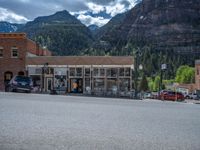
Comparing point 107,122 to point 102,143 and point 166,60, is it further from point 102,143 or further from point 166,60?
point 166,60

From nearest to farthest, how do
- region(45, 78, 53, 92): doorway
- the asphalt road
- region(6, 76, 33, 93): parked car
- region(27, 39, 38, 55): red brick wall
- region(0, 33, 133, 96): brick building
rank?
the asphalt road, region(6, 76, 33, 93): parked car, region(0, 33, 133, 96): brick building, region(45, 78, 53, 92): doorway, region(27, 39, 38, 55): red brick wall

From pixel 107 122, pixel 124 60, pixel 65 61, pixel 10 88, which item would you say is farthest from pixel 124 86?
pixel 107 122

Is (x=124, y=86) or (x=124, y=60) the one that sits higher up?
(x=124, y=60)

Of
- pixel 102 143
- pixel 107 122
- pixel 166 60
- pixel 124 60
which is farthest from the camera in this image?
pixel 166 60

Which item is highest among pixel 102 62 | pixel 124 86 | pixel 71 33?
pixel 71 33

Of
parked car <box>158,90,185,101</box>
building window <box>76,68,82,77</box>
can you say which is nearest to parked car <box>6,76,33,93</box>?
building window <box>76,68,82,77</box>

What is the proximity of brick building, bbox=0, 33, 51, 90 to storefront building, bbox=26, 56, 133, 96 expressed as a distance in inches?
46.7

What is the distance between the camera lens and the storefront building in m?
57.5

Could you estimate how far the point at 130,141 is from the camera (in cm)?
1007

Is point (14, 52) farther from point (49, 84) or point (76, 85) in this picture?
point (76, 85)

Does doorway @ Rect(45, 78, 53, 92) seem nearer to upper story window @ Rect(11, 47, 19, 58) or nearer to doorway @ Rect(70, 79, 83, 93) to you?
doorway @ Rect(70, 79, 83, 93)

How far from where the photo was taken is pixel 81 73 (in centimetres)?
5900

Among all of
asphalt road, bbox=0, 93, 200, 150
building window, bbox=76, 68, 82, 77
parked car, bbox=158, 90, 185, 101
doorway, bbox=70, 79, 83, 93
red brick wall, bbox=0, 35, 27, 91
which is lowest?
parked car, bbox=158, 90, 185, 101

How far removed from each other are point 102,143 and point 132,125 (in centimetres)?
384
